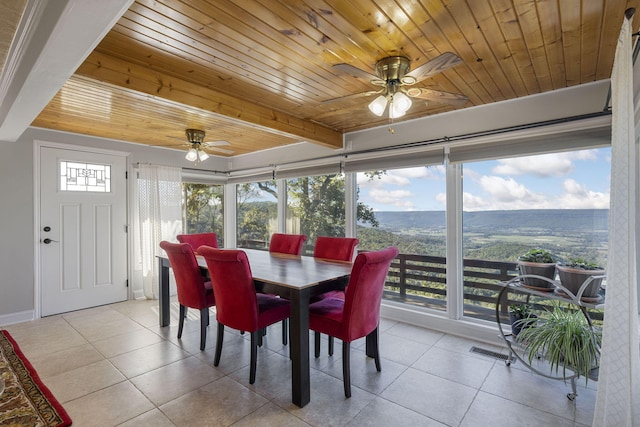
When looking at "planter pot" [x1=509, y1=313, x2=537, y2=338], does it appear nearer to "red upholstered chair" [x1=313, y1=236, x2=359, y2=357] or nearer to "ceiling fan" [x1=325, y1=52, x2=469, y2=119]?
"red upholstered chair" [x1=313, y1=236, x2=359, y2=357]

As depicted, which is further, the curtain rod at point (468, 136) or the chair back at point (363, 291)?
the curtain rod at point (468, 136)

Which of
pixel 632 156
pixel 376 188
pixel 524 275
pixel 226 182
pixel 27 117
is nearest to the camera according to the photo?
pixel 632 156

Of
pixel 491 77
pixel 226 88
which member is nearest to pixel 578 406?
pixel 491 77

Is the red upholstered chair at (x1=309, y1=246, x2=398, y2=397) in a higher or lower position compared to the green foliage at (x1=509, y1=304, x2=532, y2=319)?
higher

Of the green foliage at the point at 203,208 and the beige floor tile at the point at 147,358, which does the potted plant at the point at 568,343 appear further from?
the green foliage at the point at 203,208

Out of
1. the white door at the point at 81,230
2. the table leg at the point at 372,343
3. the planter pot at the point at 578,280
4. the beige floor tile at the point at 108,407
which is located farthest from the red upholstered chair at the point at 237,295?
the white door at the point at 81,230

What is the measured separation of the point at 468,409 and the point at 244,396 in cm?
149

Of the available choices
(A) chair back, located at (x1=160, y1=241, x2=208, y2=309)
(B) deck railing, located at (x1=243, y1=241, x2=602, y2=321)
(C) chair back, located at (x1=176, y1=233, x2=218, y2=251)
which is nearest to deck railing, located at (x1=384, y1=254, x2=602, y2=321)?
(B) deck railing, located at (x1=243, y1=241, x2=602, y2=321)

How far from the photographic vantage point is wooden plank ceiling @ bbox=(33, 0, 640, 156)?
1.65 m

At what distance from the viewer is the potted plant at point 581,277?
82.5 inches

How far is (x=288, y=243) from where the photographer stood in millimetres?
3863

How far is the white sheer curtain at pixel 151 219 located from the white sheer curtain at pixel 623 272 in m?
4.94

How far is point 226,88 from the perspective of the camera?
2.66 meters

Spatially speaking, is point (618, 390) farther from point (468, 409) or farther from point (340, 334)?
point (340, 334)
